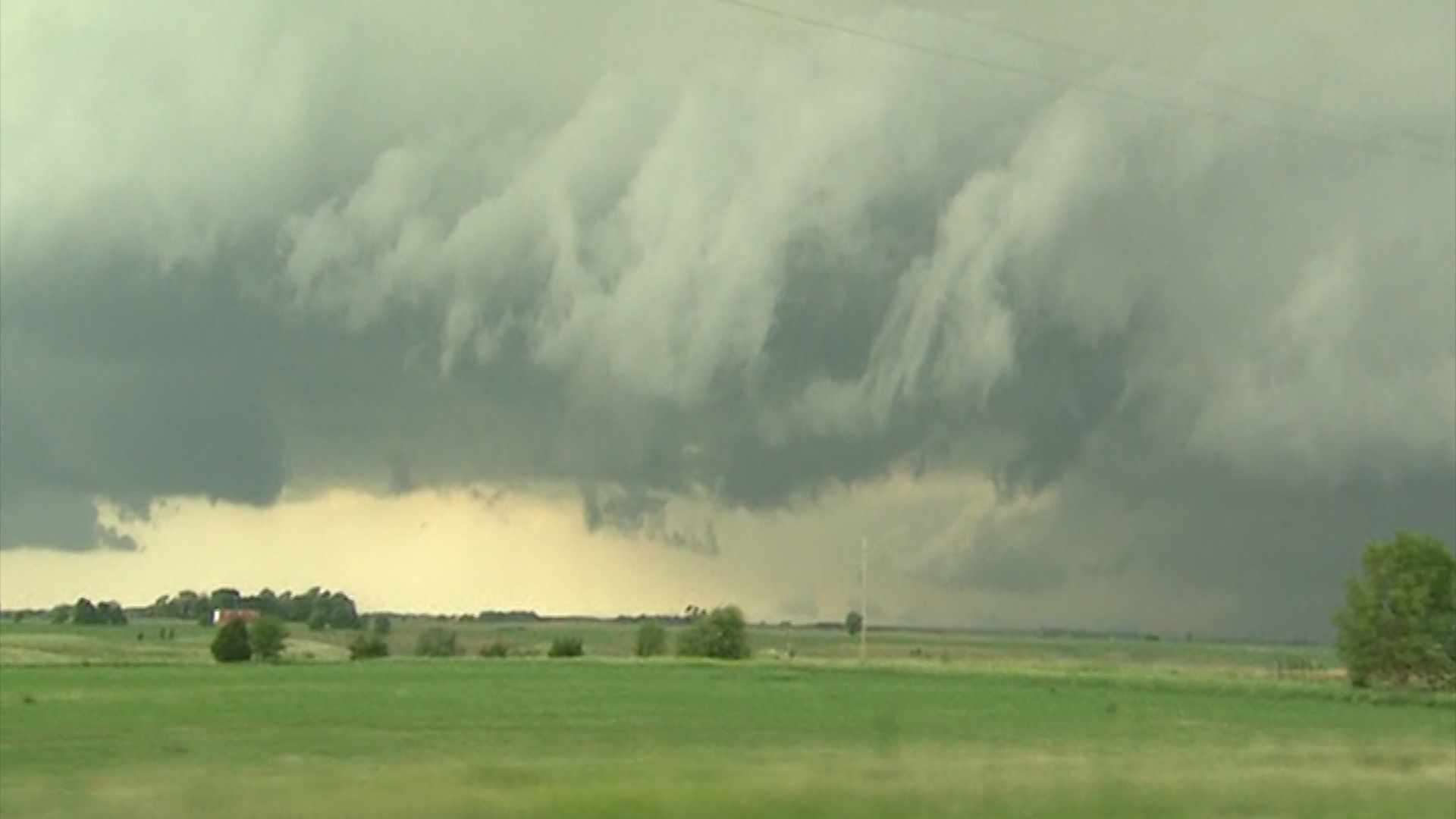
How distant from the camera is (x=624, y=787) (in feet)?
93.5

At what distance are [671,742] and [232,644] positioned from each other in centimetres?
5662

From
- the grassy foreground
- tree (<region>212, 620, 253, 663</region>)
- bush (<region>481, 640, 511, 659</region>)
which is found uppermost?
bush (<region>481, 640, 511, 659</region>)

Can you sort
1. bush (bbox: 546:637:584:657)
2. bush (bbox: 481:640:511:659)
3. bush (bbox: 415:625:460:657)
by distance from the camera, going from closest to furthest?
1. bush (bbox: 415:625:460:657)
2. bush (bbox: 481:640:511:659)
3. bush (bbox: 546:637:584:657)

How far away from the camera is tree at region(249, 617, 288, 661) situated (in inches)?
3848

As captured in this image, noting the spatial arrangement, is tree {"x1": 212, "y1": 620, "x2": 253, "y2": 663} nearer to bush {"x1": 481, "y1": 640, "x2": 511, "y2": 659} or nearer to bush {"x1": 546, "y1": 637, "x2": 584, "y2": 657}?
bush {"x1": 481, "y1": 640, "x2": 511, "y2": 659}

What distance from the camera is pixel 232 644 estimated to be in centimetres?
9456

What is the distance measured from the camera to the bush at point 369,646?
5044 inches

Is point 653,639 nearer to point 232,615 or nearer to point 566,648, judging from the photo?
point 566,648

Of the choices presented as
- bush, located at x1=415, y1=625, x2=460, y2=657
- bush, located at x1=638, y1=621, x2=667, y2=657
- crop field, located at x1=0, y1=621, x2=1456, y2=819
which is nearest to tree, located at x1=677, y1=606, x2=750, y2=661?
bush, located at x1=638, y1=621, x2=667, y2=657

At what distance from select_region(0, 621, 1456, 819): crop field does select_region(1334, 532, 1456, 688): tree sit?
19.6 feet

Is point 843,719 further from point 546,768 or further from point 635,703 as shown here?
point 546,768

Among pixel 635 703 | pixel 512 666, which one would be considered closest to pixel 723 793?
pixel 635 703

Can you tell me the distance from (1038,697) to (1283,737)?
27.0 meters

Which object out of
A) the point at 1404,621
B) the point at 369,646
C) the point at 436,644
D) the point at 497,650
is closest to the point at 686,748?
the point at 1404,621
